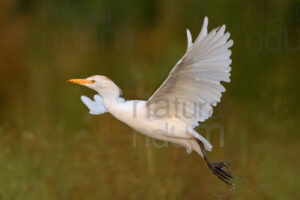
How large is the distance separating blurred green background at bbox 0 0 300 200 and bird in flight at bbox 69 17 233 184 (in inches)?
25.4

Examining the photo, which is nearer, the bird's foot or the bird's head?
the bird's head

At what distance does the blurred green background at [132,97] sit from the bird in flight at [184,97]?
64cm

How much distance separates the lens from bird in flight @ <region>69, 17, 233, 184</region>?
4.14 meters

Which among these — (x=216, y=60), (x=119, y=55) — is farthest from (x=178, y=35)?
(x=216, y=60)

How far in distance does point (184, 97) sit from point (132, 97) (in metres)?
1.74

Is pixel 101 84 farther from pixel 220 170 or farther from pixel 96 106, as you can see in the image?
pixel 220 170

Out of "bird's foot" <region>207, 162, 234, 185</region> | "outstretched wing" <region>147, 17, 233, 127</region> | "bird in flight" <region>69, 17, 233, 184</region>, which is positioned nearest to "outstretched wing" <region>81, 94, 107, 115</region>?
"bird in flight" <region>69, 17, 233, 184</region>

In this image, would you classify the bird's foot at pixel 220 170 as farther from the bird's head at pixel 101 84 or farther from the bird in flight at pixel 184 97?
the bird's head at pixel 101 84

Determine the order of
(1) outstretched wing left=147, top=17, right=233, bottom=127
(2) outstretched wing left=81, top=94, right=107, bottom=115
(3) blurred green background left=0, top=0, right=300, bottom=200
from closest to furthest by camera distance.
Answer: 1. (1) outstretched wing left=147, top=17, right=233, bottom=127
2. (2) outstretched wing left=81, top=94, right=107, bottom=115
3. (3) blurred green background left=0, top=0, right=300, bottom=200

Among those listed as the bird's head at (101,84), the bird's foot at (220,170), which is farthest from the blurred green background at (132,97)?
the bird's head at (101,84)

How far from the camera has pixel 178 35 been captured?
26.1 ft

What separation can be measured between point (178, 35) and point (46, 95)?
5.84 ft

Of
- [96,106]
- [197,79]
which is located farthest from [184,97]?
[96,106]

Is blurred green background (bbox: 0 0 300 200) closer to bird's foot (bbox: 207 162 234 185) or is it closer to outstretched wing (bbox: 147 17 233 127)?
bird's foot (bbox: 207 162 234 185)
